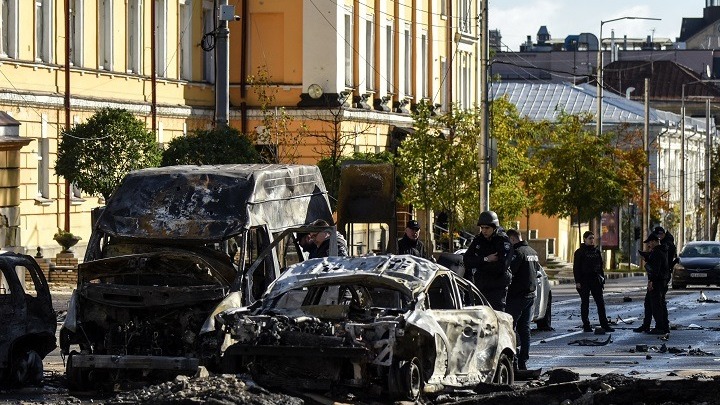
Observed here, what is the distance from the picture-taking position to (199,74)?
51.3m

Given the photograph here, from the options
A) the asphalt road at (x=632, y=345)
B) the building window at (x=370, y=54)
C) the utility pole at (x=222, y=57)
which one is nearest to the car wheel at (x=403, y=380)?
the asphalt road at (x=632, y=345)

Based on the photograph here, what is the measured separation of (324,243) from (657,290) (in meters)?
8.25

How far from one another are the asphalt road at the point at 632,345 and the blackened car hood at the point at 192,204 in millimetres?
4270

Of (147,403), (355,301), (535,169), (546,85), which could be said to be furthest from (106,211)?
(546,85)

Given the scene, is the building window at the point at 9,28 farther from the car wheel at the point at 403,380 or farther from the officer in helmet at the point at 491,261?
the car wheel at the point at 403,380

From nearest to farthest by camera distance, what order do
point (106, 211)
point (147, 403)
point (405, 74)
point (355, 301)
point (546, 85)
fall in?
point (147, 403) → point (355, 301) → point (106, 211) → point (405, 74) → point (546, 85)

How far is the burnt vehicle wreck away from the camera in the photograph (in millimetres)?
A: 17703

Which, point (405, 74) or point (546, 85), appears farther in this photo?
point (546, 85)

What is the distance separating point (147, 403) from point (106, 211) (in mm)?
5203

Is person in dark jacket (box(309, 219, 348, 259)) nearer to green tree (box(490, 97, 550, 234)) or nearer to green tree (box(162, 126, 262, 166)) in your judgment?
green tree (box(162, 126, 262, 166))

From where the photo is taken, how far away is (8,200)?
35219mm

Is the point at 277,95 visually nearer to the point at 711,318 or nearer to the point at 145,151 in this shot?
the point at 145,151

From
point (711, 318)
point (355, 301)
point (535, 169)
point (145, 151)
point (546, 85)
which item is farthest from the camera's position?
point (546, 85)

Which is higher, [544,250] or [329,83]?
[329,83]
